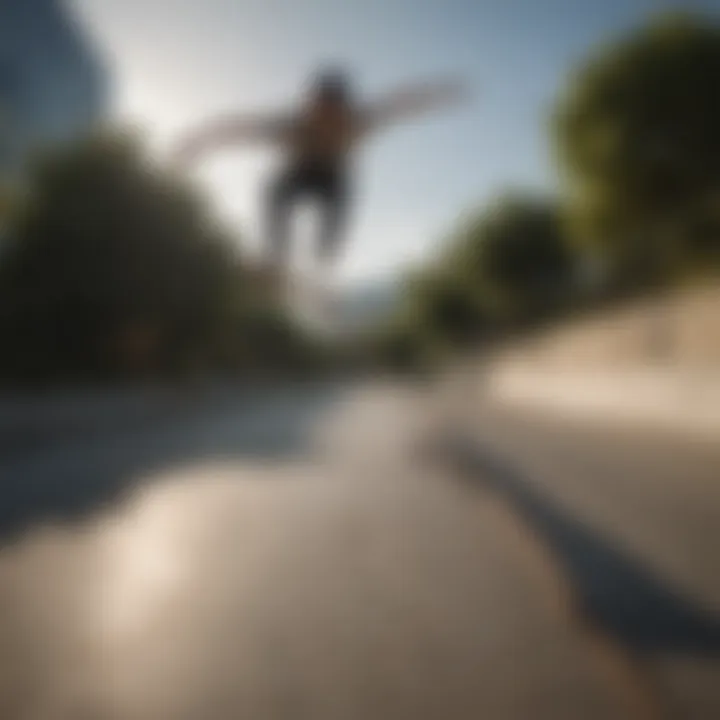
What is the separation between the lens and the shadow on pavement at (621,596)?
4.86 meters

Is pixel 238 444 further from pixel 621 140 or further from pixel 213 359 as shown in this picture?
pixel 213 359

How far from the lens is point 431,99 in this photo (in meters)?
5.95

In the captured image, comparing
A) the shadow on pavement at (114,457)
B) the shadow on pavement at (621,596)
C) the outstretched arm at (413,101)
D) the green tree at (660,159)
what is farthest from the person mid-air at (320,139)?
the green tree at (660,159)

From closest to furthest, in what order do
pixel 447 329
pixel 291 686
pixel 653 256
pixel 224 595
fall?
pixel 291 686, pixel 224 595, pixel 653 256, pixel 447 329

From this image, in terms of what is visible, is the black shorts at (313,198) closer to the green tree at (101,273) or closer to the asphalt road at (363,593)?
the asphalt road at (363,593)

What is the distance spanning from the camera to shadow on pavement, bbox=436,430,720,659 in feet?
15.9

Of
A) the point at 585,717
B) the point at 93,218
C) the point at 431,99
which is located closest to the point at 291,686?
the point at 585,717

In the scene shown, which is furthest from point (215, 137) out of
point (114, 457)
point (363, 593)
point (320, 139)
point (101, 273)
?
point (101, 273)

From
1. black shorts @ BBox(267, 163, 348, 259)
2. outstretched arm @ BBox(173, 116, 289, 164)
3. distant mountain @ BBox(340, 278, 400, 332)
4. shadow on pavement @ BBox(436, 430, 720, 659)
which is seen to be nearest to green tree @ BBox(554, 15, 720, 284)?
distant mountain @ BBox(340, 278, 400, 332)

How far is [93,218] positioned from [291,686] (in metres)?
24.4

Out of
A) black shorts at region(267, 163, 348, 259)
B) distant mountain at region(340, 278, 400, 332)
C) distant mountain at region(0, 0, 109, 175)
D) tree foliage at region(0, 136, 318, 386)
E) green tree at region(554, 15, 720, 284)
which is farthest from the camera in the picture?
tree foliage at region(0, 136, 318, 386)

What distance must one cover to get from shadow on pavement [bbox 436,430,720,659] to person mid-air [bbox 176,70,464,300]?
2.96 meters

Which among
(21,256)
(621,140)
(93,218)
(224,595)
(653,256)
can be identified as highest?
(93,218)

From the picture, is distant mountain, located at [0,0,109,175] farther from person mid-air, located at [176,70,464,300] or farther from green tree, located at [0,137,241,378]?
green tree, located at [0,137,241,378]
